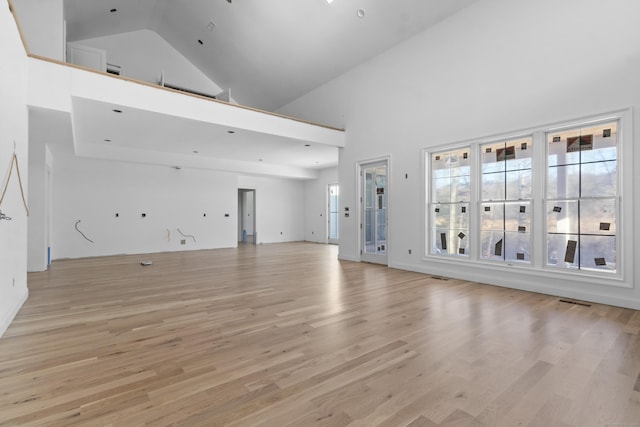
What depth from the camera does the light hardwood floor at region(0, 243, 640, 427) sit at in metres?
1.70

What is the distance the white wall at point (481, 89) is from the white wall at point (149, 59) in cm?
470

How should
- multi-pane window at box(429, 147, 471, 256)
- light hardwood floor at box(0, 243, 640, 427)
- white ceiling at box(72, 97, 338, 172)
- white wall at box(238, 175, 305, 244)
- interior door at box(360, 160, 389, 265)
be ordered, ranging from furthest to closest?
white wall at box(238, 175, 305, 244), interior door at box(360, 160, 389, 265), multi-pane window at box(429, 147, 471, 256), white ceiling at box(72, 97, 338, 172), light hardwood floor at box(0, 243, 640, 427)

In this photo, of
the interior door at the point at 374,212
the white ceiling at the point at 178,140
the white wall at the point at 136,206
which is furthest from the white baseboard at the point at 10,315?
the interior door at the point at 374,212

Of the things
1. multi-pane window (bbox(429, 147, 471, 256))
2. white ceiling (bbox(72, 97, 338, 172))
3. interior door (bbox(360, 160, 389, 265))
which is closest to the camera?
white ceiling (bbox(72, 97, 338, 172))

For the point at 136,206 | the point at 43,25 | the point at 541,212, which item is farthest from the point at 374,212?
the point at 43,25

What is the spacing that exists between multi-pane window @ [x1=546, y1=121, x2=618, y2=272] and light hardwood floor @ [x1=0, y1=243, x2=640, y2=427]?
28.7 inches

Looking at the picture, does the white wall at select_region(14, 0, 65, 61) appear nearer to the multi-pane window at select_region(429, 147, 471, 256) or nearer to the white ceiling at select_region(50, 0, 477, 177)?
the white ceiling at select_region(50, 0, 477, 177)

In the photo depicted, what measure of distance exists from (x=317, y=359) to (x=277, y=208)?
9.85 metres

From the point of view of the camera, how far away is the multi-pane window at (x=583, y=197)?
393 centimetres

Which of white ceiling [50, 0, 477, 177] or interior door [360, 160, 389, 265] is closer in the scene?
white ceiling [50, 0, 477, 177]

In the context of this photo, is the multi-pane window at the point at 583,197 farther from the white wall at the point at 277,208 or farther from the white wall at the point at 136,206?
the white wall at the point at 277,208

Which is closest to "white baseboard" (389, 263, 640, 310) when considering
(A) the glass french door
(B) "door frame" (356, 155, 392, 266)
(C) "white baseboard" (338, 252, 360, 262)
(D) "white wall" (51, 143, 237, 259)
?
(B) "door frame" (356, 155, 392, 266)

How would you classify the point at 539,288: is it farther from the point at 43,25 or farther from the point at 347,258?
the point at 43,25

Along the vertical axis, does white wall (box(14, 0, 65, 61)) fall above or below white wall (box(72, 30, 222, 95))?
below
